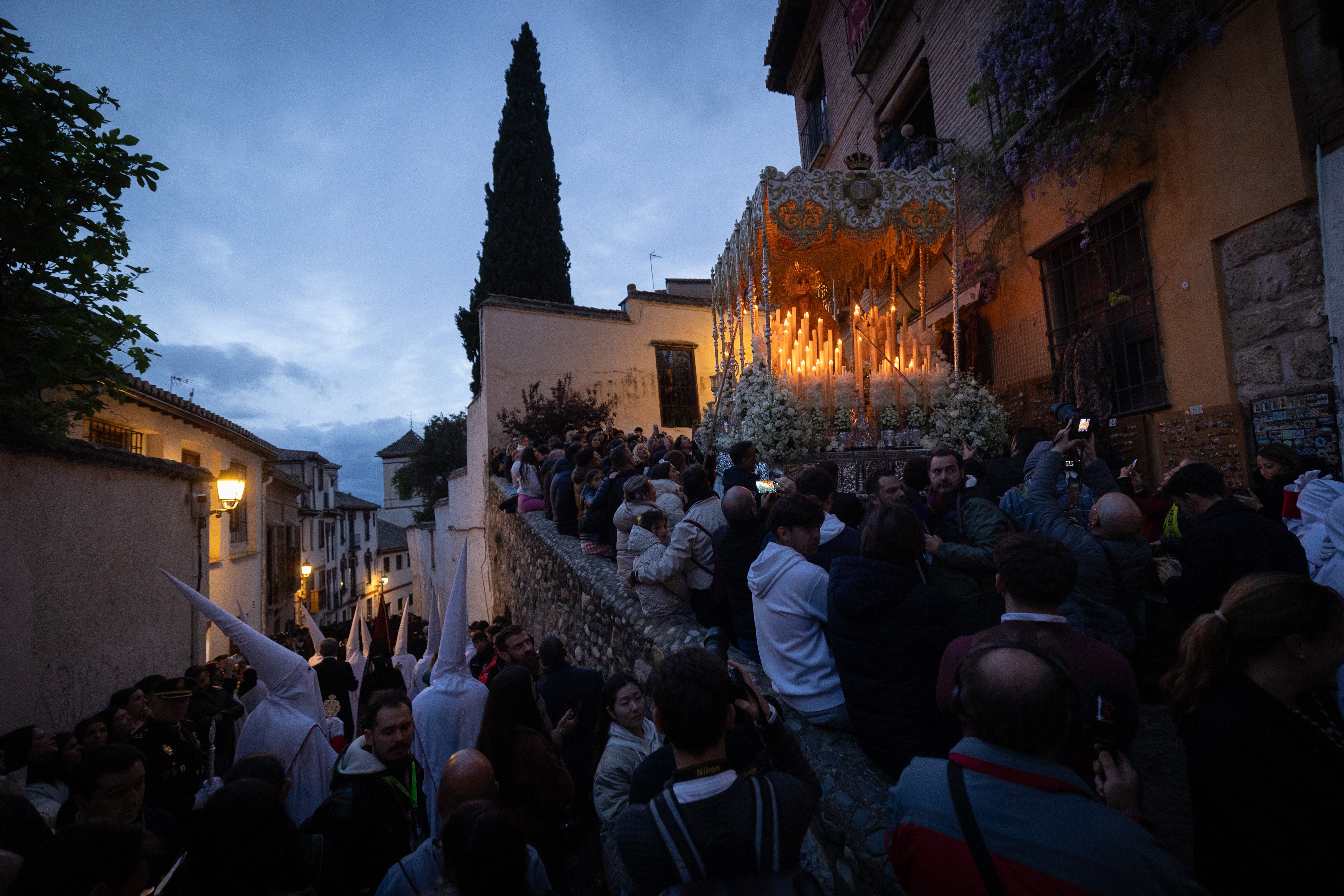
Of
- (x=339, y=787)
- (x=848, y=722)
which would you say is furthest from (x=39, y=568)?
(x=848, y=722)

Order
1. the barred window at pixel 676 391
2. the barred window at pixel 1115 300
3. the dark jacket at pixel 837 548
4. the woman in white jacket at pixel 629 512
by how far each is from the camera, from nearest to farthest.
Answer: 1. the dark jacket at pixel 837 548
2. the woman in white jacket at pixel 629 512
3. the barred window at pixel 1115 300
4. the barred window at pixel 676 391

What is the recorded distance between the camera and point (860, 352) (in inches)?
388

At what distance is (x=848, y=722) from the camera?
3.04 meters

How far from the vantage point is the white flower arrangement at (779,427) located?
27.0ft

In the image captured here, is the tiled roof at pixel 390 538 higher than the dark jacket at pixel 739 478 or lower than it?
lower

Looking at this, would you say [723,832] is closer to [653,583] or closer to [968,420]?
[653,583]

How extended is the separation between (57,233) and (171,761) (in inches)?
147

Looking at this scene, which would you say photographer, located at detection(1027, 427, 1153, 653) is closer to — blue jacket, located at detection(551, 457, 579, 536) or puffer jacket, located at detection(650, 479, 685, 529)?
puffer jacket, located at detection(650, 479, 685, 529)

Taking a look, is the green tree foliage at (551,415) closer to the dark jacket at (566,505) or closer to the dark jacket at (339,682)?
the dark jacket at (566,505)

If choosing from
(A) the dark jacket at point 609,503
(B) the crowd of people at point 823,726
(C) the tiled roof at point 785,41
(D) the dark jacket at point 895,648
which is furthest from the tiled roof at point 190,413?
(C) the tiled roof at point 785,41

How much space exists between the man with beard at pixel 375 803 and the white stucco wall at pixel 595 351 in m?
14.7

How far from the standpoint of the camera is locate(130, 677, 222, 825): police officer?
375 cm

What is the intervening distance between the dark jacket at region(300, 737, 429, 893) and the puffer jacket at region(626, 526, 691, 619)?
7.67 feet

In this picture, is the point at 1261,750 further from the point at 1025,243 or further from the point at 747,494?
the point at 1025,243
